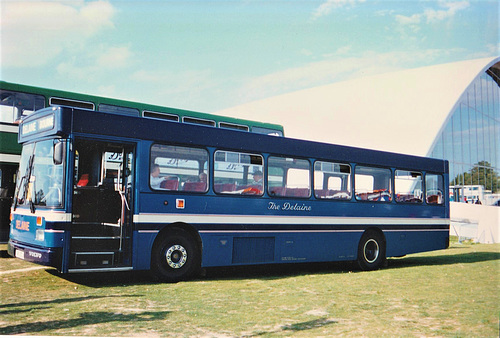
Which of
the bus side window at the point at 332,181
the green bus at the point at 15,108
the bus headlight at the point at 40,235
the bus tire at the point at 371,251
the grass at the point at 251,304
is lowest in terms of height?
the grass at the point at 251,304

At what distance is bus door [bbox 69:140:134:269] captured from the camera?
893cm

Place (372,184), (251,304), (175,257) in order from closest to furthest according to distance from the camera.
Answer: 1. (251,304)
2. (175,257)
3. (372,184)

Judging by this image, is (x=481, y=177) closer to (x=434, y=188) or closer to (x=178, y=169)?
(x=434, y=188)

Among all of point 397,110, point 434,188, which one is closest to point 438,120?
point 397,110

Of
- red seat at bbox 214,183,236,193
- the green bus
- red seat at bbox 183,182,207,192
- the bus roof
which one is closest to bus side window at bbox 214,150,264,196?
red seat at bbox 214,183,236,193

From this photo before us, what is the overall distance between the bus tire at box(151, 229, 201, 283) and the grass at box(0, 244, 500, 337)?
29cm

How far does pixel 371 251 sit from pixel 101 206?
7.05 m

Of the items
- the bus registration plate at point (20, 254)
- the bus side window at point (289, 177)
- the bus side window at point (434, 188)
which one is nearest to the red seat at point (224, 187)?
the bus side window at point (289, 177)

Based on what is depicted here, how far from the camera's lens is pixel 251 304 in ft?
25.1

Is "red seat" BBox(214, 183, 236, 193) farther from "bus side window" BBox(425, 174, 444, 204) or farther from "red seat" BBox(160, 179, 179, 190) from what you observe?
"bus side window" BBox(425, 174, 444, 204)

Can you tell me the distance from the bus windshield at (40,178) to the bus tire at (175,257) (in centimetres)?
201

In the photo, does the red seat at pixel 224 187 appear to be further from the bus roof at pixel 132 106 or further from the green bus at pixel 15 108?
the bus roof at pixel 132 106

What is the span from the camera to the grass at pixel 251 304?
19.9 ft

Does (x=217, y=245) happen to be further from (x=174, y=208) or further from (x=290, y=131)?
(x=290, y=131)
